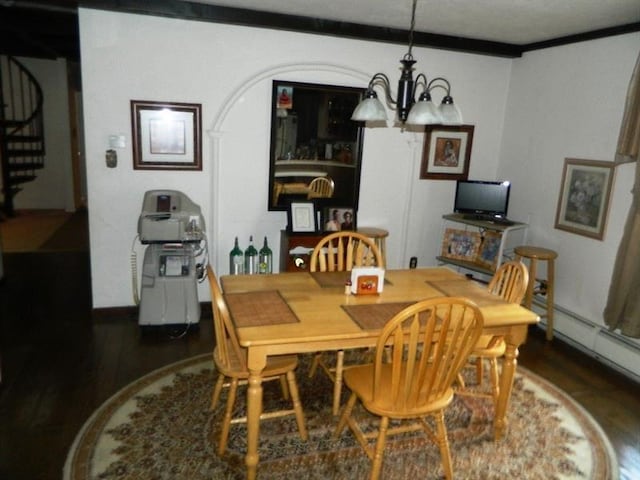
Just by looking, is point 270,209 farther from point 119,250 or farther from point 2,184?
point 2,184

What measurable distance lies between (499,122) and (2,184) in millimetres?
6357

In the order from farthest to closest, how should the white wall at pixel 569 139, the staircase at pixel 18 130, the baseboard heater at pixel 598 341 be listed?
the staircase at pixel 18 130
the white wall at pixel 569 139
the baseboard heater at pixel 598 341

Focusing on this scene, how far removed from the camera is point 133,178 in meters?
3.64

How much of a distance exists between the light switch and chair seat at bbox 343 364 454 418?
2.37 m

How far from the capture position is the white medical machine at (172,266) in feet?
11.1

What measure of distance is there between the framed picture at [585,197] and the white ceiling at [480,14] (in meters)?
0.96

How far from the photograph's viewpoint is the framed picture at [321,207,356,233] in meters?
4.05

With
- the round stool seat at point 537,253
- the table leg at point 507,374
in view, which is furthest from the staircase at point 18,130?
the table leg at point 507,374

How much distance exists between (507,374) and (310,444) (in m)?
1.02

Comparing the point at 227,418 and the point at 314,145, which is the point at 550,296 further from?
the point at 227,418

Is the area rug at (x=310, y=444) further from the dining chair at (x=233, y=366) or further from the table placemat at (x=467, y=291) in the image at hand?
the table placemat at (x=467, y=291)

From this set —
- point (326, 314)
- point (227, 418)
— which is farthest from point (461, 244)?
point (227, 418)

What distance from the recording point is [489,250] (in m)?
4.09

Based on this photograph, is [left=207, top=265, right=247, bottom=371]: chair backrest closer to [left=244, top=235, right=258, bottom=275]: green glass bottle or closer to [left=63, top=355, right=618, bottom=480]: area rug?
[left=63, top=355, right=618, bottom=480]: area rug
